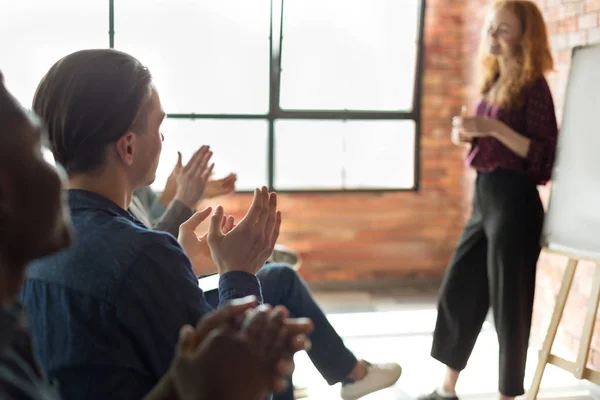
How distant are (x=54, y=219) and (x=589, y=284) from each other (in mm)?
2694

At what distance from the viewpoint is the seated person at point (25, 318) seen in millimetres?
523

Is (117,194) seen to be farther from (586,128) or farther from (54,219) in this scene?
(586,128)

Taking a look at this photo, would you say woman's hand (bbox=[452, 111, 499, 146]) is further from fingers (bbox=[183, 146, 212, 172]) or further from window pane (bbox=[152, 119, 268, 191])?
window pane (bbox=[152, 119, 268, 191])

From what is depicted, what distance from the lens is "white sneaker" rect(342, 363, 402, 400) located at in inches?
87.7

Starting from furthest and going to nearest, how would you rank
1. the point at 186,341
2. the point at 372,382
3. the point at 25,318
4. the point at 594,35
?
the point at 594,35 < the point at 372,382 < the point at 186,341 < the point at 25,318

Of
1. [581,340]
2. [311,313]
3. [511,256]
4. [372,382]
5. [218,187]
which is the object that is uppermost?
[218,187]

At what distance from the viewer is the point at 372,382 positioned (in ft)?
7.39

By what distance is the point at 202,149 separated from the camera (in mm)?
1938

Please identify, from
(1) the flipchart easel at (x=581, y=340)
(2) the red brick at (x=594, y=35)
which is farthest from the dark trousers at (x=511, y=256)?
(2) the red brick at (x=594, y=35)

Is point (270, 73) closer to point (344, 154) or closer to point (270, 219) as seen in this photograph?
point (344, 154)

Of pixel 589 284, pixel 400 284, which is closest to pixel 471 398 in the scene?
pixel 589 284

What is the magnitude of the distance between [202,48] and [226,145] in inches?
25.5

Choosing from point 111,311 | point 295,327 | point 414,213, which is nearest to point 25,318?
point 295,327

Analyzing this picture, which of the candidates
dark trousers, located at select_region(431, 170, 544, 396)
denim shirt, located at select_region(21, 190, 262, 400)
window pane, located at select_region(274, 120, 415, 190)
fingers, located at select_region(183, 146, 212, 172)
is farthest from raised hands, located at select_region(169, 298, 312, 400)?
window pane, located at select_region(274, 120, 415, 190)
